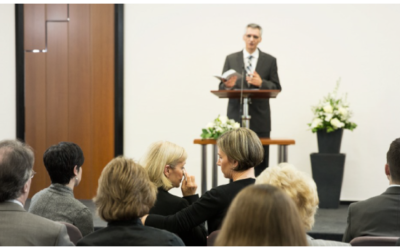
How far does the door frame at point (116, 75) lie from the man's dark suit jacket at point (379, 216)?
4.92 metres

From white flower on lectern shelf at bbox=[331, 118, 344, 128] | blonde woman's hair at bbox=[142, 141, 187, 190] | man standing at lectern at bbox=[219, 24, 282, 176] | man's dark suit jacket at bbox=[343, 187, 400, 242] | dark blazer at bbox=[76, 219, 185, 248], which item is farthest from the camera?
white flower on lectern shelf at bbox=[331, 118, 344, 128]

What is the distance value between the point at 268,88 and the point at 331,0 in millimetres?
2045

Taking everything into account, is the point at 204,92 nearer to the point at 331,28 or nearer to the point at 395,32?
the point at 331,28

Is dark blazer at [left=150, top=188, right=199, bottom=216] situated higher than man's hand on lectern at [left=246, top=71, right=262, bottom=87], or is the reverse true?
man's hand on lectern at [left=246, top=71, right=262, bottom=87]

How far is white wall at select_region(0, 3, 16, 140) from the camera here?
7.30m

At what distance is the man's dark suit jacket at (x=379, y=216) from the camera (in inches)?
104

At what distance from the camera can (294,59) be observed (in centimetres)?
709

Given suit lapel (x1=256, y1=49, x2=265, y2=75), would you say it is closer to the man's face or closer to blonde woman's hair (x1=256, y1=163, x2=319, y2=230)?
the man's face

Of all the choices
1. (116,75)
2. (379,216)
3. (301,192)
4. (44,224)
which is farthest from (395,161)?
(116,75)

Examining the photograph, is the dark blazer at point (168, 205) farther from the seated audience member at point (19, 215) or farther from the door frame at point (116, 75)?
the door frame at point (116, 75)

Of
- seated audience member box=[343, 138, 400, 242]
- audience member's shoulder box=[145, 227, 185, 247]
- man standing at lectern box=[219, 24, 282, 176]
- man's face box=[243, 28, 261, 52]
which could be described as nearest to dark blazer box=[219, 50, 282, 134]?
man standing at lectern box=[219, 24, 282, 176]

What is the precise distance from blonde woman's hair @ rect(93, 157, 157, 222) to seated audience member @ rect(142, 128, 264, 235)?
56cm

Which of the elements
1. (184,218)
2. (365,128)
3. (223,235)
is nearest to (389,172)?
(184,218)

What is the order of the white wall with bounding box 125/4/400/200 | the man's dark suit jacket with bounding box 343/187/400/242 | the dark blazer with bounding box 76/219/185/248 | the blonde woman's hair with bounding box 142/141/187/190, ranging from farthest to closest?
the white wall with bounding box 125/4/400/200 → the blonde woman's hair with bounding box 142/141/187/190 → the man's dark suit jacket with bounding box 343/187/400/242 → the dark blazer with bounding box 76/219/185/248
